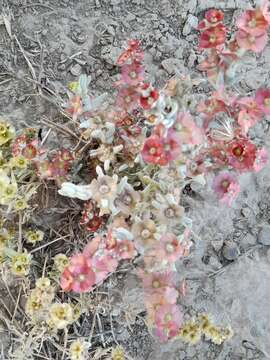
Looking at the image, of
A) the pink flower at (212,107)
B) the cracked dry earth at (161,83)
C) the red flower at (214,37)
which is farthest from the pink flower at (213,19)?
the cracked dry earth at (161,83)

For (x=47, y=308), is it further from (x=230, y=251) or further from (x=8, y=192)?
(x=230, y=251)

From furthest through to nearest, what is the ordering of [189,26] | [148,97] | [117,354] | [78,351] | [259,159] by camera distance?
[189,26] < [117,354] < [78,351] < [259,159] < [148,97]

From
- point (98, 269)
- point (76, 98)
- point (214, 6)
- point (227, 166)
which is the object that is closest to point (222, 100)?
point (227, 166)

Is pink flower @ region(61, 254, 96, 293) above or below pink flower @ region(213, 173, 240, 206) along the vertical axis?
below

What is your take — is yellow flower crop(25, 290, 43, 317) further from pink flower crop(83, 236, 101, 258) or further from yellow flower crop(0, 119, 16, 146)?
yellow flower crop(0, 119, 16, 146)

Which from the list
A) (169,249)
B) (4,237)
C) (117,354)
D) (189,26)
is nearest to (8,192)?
(4,237)

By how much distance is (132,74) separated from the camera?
1910mm

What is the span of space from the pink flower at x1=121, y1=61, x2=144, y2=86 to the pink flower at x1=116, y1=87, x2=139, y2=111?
0.03 meters

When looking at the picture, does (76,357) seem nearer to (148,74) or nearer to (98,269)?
(98,269)

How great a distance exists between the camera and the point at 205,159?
2.01 metres

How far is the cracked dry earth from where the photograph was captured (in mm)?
2396

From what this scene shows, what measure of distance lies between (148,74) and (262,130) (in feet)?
1.64

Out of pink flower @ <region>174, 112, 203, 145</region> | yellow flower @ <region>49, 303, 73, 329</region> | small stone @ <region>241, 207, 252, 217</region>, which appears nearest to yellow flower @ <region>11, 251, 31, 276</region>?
yellow flower @ <region>49, 303, 73, 329</region>

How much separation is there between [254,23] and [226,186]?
1.56ft
